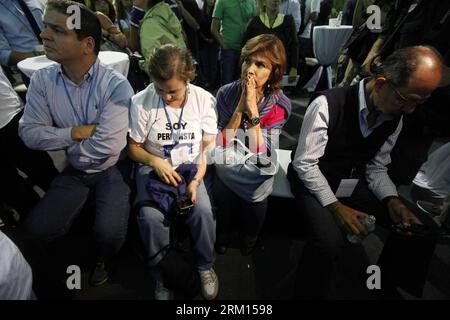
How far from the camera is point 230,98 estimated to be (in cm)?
181

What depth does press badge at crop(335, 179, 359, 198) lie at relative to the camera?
160cm

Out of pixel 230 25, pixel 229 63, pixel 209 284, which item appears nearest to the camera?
pixel 209 284

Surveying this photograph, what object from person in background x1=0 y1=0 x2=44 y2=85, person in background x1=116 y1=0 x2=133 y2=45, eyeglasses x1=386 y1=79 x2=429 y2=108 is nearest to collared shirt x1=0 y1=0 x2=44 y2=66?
person in background x1=0 y1=0 x2=44 y2=85

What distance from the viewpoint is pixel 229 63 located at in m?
3.41

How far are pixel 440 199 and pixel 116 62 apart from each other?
2971 mm

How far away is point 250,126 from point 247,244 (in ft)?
2.79

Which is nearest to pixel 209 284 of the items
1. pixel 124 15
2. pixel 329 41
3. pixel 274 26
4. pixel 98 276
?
pixel 98 276

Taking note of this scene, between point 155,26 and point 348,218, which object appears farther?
point 155,26

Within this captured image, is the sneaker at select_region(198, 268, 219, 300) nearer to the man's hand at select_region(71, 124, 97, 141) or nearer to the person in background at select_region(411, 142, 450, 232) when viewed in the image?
the man's hand at select_region(71, 124, 97, 141)

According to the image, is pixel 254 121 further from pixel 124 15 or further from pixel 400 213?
pixel 124 15

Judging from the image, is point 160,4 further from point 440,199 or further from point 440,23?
point 440,199

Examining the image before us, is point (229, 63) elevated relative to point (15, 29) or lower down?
lower down

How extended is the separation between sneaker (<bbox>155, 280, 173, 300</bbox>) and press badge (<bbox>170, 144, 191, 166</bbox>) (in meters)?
0.74
